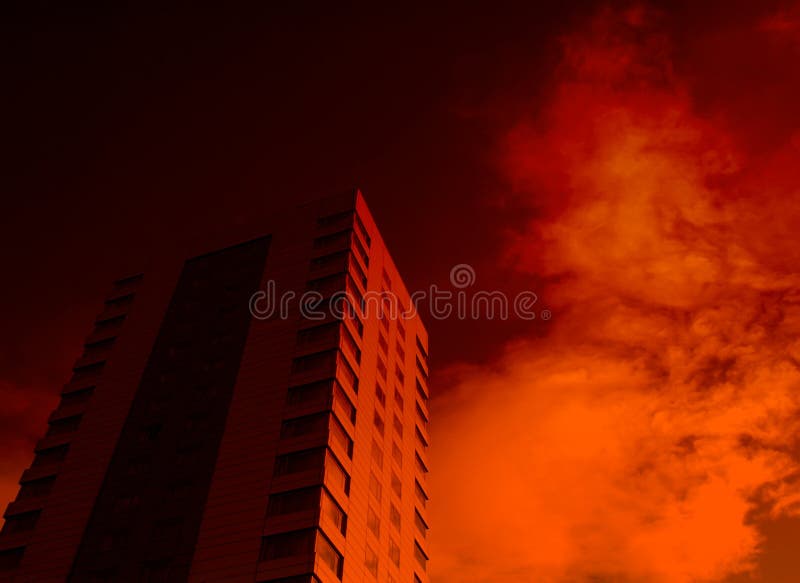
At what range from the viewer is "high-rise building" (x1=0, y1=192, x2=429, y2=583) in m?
55.2

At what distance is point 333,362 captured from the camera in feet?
211

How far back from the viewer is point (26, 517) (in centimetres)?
6328

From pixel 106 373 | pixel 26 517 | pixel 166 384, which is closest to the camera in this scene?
pixel 26 517

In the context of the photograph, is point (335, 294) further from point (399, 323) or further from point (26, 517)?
point (26, 517)

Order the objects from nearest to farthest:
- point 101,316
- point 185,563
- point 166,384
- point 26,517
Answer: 1. point 185,563
2. point 26,517
3. point 166,384
4. point 101,316

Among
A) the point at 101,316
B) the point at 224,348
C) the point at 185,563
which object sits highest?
the point at 101,316

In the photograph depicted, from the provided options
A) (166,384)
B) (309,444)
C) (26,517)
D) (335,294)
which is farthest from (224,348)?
(26,517)

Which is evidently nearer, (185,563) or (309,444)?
(185,563)

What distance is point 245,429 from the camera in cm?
6147

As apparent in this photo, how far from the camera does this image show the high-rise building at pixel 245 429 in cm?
5519

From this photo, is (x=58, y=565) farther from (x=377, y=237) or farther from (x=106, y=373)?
(x=377, y=237)

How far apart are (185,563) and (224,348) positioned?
21.8 m

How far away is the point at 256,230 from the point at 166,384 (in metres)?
21.5

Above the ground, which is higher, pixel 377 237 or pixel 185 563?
pixel 377 237
